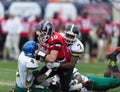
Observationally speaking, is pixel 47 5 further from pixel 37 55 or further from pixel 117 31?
pixel 37 55

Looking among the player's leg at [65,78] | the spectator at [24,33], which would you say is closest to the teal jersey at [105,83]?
the player's leg at [65,78]

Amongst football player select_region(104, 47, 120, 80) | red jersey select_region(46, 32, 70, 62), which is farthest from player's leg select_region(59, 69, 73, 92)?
football player select_region(104, 47, 120, 80)

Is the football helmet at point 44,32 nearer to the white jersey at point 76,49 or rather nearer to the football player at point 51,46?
the football player at point 51,46

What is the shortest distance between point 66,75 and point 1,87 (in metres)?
1.36

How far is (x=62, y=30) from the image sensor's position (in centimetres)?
2088

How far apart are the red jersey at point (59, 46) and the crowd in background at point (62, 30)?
33.0 ft

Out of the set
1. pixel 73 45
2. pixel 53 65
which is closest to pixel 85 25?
pixel 73 45

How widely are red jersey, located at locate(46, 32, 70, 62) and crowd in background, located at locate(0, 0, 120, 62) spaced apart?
10060mm

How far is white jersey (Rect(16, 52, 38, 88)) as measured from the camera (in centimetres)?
912

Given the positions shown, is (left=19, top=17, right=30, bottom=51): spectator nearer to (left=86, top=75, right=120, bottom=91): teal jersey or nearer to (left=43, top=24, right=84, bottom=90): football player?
(left=86, top=75, right=120, bottom=91): teal jersey

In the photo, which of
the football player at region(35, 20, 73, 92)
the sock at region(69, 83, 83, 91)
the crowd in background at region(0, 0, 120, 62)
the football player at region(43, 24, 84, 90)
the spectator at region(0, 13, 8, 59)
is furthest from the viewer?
the spectator at region(0, 13, 8, 59)

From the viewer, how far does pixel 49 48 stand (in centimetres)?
934

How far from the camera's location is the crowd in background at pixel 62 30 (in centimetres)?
1997

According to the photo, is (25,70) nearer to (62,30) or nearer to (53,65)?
(53,65)
